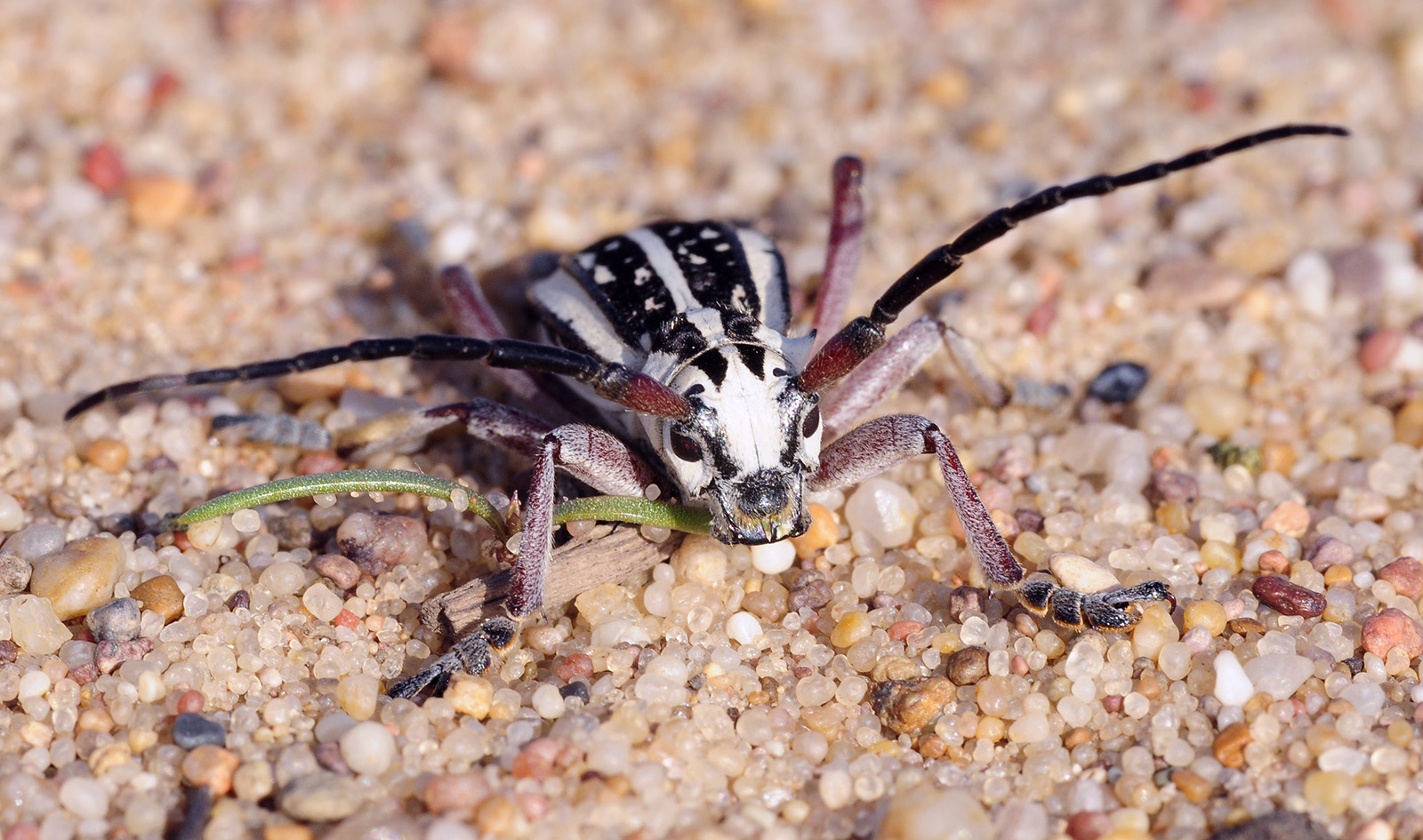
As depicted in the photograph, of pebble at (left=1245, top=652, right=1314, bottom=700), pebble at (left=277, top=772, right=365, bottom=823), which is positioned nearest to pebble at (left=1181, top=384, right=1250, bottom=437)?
pebble at (left=1245, top=652, right=1314, bottom=700)

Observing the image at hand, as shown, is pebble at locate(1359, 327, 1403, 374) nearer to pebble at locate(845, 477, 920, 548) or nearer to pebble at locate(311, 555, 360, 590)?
pebble at locate(845, 477, 920, 548)

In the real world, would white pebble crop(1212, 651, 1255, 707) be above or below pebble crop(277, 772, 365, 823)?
above

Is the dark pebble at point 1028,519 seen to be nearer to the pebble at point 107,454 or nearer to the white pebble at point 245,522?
the white pebble at point 245,522

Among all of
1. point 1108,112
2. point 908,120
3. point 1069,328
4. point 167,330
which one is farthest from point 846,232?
point 167,330

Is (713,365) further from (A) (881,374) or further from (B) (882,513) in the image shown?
(B) (882,513)

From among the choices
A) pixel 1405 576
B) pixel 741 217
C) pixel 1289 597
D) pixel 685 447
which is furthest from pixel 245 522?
pixel 1405 576

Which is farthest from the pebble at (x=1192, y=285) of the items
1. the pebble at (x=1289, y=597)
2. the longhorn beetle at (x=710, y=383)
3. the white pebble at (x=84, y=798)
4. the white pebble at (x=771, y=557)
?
the white pebble at (x=84, y=798)
